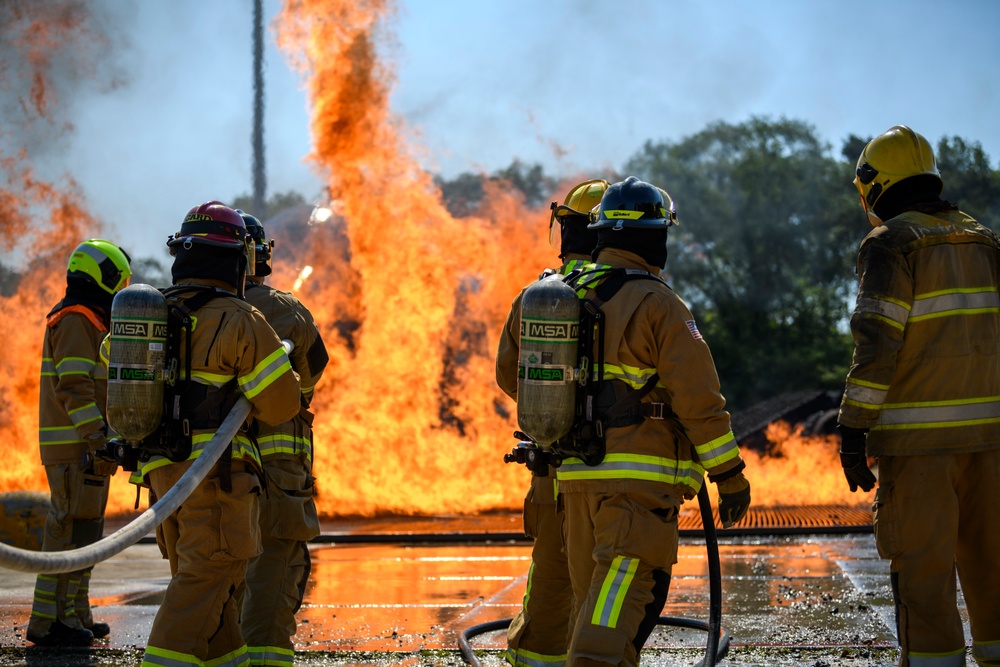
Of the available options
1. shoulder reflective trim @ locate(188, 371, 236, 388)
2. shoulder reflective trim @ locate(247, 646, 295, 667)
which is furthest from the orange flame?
shoulder reflective trim @ locate(188, 371, 236, 388)

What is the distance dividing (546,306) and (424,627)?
2.91 m

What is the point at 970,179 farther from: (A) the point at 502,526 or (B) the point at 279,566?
(B) the point at 279,566

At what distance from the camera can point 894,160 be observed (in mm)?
4523

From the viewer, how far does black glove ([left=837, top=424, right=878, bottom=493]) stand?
4.25 m

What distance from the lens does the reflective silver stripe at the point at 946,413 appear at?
13.8 feet

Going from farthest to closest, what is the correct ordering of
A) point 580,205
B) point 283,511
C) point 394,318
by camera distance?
point 394,318
point 580,205
point 283,511

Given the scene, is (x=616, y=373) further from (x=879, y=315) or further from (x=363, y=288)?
(x=363, y=288)

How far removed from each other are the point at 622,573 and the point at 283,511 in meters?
1.76

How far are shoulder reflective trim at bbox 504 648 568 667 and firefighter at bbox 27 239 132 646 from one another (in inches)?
100

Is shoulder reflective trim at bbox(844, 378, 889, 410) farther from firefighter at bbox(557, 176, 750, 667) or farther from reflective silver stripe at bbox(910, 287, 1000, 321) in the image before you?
firefighter at bbox(557, 176, 750, 667)

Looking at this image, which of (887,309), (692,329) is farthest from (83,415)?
(887,309)

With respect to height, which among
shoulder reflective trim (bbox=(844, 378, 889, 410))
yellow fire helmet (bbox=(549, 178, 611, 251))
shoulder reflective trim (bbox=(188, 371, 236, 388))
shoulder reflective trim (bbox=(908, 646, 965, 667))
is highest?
yellow fire helmet (bbox=(549, 178, 611, 251))

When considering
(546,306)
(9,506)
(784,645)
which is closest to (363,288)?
(9,506)

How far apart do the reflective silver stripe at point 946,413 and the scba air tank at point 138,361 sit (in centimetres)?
281
